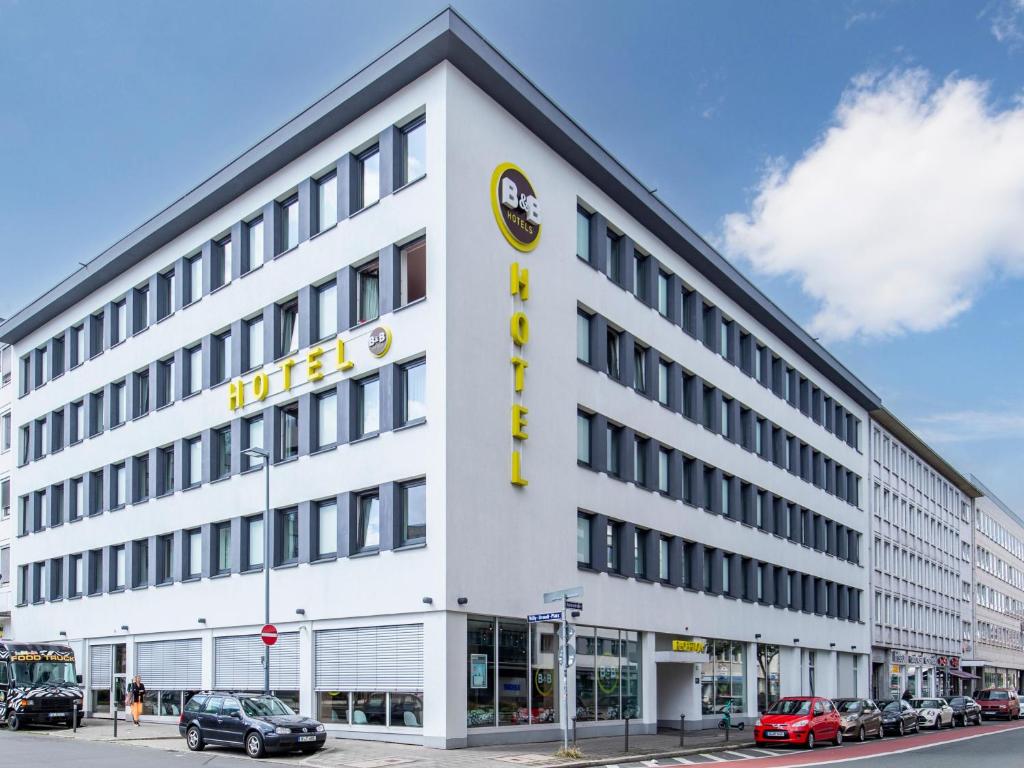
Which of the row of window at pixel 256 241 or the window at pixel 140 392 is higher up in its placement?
the row of window at pixel 256 241

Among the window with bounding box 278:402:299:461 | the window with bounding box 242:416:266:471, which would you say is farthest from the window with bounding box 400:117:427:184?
the window with bounding box 242:416:266:471

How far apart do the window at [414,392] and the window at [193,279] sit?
12.7 meters

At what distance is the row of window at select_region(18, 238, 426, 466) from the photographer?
→ 3152 cm

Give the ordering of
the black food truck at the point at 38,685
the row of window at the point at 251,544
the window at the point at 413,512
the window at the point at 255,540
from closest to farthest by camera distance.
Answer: the window at the point at 413,512 → the row of window at the point at 251,544 → the window at the point at 255,540 → the black food truck at the point at 38,685

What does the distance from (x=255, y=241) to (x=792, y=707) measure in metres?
22.6

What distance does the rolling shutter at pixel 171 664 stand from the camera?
123 ft

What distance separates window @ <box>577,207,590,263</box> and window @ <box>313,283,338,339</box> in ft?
26.2

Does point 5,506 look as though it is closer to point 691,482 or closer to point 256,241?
point 256,241

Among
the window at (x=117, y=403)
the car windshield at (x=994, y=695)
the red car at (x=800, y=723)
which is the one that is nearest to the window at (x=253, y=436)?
the window at (x=117, y=403)

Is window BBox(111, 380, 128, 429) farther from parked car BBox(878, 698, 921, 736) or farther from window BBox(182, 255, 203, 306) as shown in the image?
parked car BBox(878, 698, 921, 736)

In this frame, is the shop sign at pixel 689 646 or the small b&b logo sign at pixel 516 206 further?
the shop sign at pixel 689 646

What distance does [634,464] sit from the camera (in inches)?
1511

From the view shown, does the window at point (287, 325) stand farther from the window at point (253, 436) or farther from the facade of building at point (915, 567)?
the facade of building at point (915, 567)

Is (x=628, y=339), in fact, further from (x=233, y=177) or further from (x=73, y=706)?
(x=73, y=706)
